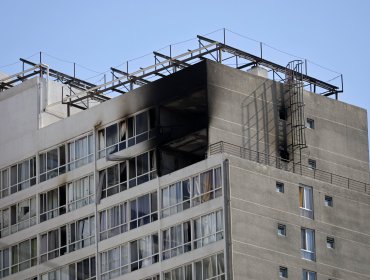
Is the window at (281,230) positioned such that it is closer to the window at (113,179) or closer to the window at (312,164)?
the window at (312,164)

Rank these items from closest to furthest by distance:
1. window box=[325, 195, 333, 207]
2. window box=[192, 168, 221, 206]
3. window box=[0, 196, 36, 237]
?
window box=[192, 168, 221, 206] → window box=[325, 195, 333, 207] → window box=[0, 196, 36, 237]

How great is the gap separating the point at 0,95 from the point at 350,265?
1365 inches

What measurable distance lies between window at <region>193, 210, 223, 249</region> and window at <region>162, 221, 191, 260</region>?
2.66 ft

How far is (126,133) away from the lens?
143 m

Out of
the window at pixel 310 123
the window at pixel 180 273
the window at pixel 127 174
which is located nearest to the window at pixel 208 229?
the window at pixel 180 273

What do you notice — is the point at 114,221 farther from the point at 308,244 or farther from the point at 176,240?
the point at 308,244

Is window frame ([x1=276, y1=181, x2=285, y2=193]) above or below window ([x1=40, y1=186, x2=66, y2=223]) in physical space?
below

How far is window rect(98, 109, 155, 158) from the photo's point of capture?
463ft

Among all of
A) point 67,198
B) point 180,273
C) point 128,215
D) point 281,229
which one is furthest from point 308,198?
point 67,198

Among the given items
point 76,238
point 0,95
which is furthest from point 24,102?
point 76,238

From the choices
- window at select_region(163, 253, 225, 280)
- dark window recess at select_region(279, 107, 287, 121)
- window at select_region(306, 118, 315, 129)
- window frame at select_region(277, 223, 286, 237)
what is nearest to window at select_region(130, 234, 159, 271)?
window at select_region(163, 253, 225, 280)

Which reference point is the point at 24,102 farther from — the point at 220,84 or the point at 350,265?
the point at 350,265

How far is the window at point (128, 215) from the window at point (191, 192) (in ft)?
4.25

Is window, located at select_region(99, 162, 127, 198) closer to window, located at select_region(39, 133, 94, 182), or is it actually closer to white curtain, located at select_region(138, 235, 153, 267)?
window, located at select_region(39, 133, 94, 182)
